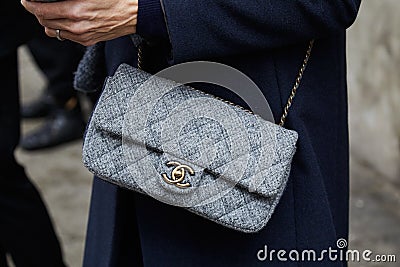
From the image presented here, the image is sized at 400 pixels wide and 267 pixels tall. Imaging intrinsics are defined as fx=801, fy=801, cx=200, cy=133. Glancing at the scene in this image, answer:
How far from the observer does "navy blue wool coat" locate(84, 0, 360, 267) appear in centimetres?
149

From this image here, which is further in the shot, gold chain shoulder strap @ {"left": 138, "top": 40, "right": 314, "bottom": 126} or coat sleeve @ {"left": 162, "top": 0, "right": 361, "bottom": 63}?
gold chain shoulder strap @ {"left": 138, "top": 40, "right": 314, "bottom": 126}

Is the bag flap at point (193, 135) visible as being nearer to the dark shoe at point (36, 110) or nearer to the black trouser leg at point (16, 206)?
the black trouser leg at point (16, 206)

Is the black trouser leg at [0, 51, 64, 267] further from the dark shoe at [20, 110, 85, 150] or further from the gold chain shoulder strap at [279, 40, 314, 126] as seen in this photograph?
the dark shoe at [20, 110, 85, 150]

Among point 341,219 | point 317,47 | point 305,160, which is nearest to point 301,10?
point 317,47

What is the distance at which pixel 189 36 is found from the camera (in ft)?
4.86

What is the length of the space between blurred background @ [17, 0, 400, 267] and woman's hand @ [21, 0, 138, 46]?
1934mm

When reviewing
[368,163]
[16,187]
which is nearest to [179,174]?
[16,187]

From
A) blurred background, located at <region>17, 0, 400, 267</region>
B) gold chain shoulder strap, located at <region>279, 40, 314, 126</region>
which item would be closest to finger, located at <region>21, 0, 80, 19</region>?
gold chain shoulder strap, located at <region>279, 40, 314, 126</region>

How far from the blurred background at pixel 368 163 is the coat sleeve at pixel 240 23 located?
73.3 inches

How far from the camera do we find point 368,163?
A: 381cm

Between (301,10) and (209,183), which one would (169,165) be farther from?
(301,10)

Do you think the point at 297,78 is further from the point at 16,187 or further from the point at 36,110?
the point at 36,110

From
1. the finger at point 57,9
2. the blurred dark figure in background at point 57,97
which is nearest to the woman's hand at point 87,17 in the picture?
the finger at point 57,9

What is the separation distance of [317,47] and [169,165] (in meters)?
0.41
